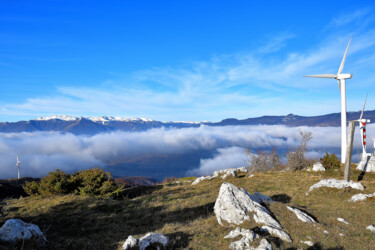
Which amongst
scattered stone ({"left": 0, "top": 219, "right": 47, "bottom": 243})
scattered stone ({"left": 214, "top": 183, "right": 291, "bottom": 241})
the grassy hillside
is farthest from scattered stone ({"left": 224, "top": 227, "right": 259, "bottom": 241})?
scattered stone ({"left": 0, "top": 219, "right": 47, "bottom": 243})

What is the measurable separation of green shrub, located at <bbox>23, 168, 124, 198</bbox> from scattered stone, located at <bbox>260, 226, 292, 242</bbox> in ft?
71.9

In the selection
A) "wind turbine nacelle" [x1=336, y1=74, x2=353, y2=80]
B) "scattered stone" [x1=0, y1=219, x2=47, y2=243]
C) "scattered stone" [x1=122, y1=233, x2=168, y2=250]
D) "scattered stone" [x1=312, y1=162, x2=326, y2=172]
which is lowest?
"scattered stone" [x1=312, y1=162, x2=326, y2=172]

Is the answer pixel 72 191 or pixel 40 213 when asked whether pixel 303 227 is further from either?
pixel 72 191

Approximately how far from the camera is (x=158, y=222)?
1599cm

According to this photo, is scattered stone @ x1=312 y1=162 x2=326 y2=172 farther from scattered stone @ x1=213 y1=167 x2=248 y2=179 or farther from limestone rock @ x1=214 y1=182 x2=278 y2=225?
limestone rock @ x1=214 y1=182 x2=278 y2=225

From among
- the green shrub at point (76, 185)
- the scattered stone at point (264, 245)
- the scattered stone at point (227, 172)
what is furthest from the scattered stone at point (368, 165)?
the green shrub at point (76, 185)

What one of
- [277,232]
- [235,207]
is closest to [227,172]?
[235,207]

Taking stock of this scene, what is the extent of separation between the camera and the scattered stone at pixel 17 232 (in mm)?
10086

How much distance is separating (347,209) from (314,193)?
20.5 ft

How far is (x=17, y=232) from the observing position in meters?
10.4

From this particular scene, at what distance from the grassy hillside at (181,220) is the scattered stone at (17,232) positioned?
55 cm

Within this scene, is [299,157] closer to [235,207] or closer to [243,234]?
[235,207]

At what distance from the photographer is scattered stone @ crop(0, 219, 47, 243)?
1009 cm

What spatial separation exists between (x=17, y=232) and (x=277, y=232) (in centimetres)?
1232
